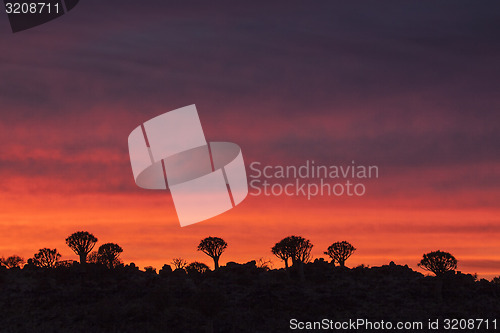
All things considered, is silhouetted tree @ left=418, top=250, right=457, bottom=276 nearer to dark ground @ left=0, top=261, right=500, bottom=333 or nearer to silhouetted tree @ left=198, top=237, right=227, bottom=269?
dark ground @ left=0, top=261, right=500, bottom=333

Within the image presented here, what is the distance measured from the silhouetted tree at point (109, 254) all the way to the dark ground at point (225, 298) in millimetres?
4264

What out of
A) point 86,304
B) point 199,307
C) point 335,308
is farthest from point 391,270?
point 86,304

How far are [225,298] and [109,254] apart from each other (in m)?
26.1

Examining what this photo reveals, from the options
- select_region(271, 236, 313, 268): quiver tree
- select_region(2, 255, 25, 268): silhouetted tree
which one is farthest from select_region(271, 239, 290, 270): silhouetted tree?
select_region(2, 255, 25, 268): silhouetted tree

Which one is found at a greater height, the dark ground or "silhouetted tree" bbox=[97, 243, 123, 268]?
"silhouetted tree" bbox=[97, 243, 123, 268]

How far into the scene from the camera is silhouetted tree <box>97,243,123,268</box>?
8400cm

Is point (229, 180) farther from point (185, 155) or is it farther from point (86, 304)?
point (86, 304)

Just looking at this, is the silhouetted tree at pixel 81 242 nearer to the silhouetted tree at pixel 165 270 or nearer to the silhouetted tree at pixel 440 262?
the silhouetted tree at pixel 165 270

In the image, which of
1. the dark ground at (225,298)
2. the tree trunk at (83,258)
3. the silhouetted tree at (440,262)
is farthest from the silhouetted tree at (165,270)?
the silhouetted tree at (440,262)

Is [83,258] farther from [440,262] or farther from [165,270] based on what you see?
[440,262]

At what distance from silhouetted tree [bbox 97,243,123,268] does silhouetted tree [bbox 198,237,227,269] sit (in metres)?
10.7

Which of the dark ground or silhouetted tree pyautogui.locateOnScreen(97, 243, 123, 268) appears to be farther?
silhouetted tree pyautogui.locateOnScreen(97, 243, 123, 268)

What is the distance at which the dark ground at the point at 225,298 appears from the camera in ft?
198

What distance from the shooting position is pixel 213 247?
280 ft
